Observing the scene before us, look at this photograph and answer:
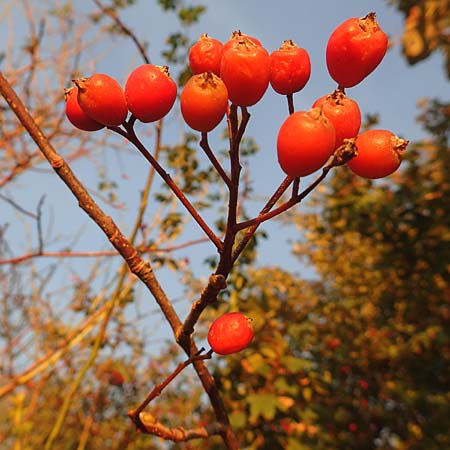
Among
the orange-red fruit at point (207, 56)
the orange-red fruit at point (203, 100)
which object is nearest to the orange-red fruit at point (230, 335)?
the orange-red fruit at point (203, 100)

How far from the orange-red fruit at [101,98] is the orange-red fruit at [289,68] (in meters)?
0.26

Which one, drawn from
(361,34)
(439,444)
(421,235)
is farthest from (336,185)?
(361,34)

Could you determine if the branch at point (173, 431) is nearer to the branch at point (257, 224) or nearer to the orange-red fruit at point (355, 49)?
the branch at point (257, 224)

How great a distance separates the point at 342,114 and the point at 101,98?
1.20 feet

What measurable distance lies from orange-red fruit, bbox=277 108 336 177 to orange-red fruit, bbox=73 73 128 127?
259 millimetres

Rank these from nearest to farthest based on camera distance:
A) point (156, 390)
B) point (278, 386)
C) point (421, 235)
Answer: point (156, 390) → point (278, 386) → point (421, 235)

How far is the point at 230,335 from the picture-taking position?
2.54ft

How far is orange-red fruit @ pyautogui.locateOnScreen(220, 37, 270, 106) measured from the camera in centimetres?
72

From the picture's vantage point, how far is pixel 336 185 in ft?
15.4

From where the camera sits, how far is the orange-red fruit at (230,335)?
772 mm

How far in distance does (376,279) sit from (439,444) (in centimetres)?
197

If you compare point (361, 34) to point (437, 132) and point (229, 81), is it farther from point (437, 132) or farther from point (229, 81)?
point (437, 132)

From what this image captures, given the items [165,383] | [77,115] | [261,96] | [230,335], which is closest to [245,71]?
[261,96]

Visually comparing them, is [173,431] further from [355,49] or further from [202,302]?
[355,49]
